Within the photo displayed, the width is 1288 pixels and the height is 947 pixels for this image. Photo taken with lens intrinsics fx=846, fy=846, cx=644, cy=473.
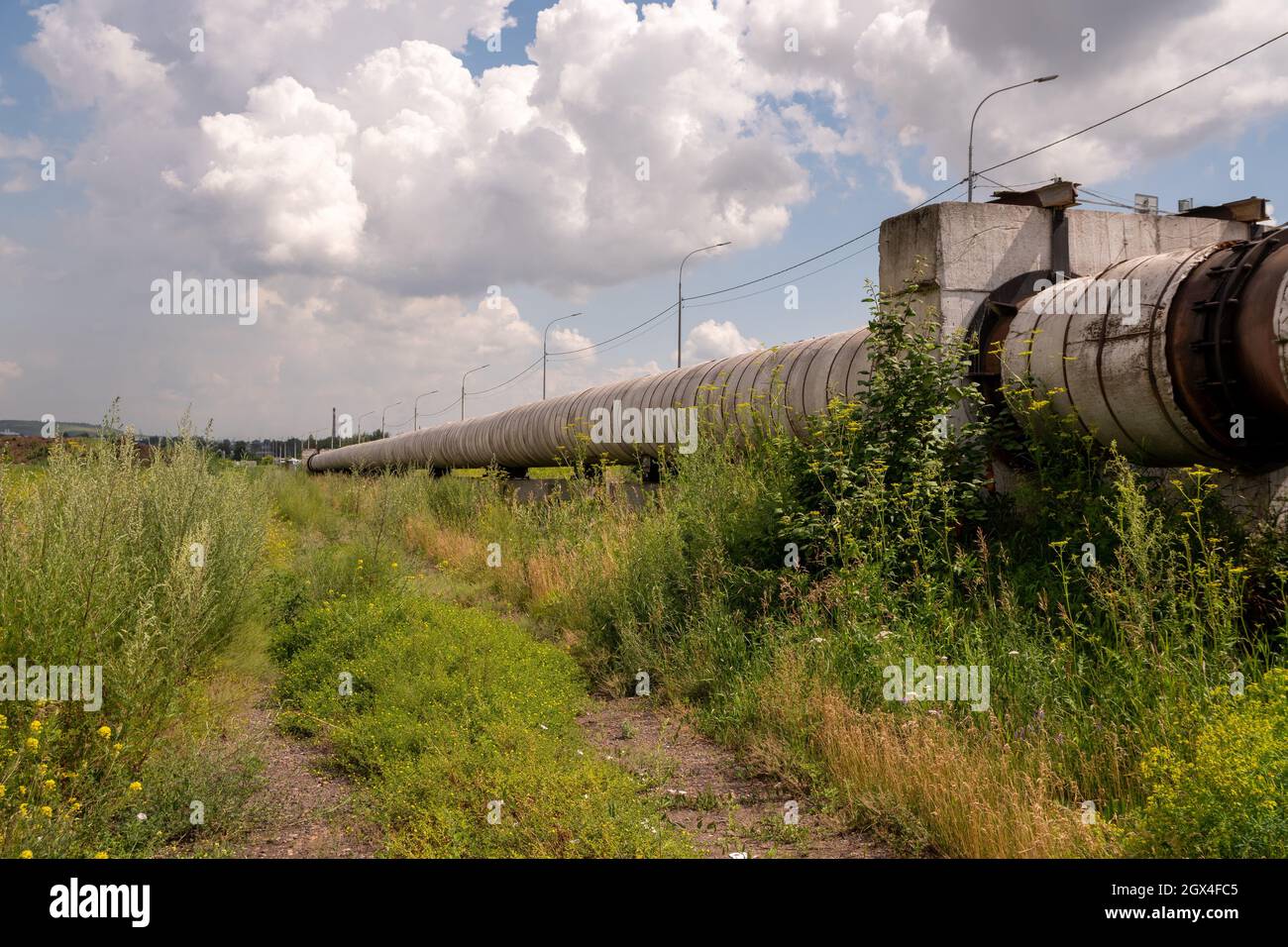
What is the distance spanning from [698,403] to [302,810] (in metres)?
6.62

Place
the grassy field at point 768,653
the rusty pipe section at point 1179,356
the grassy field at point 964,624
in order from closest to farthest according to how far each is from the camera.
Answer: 1. the grassy field at point 964,624
2. the grassy field at point 768,653
3. the rusty pipe section at point 1179,356

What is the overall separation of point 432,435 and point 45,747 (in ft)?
70.1

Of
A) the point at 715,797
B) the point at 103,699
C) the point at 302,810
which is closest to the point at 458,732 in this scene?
the point at 302,810

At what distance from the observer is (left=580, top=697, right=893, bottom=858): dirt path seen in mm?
3576

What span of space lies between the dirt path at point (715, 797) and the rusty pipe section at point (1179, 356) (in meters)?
3.20

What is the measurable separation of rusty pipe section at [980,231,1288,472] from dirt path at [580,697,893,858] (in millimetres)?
3199

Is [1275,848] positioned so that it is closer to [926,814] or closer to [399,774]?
[926,814]

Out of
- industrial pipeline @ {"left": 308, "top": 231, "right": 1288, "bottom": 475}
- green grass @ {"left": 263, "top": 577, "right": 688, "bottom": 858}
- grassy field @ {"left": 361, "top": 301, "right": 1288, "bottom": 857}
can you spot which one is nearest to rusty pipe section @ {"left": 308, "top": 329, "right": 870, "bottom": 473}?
industrial pipeline @ {"left": 308, "top": 231, "right": 1288, "bottom": 475}

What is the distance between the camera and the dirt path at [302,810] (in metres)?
3.66

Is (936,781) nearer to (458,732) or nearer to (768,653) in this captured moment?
(768,653)

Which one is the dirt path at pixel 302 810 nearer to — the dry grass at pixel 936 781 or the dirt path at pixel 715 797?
the dirt path at pixel 715 797

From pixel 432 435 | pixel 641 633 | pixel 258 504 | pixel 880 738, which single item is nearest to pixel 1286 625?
pixel 880 738

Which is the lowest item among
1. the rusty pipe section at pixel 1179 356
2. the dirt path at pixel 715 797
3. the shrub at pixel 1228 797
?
the dirt path at pixel 715 797

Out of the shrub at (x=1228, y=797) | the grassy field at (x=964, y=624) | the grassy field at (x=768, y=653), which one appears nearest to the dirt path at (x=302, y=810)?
the grassy field at (x=768, y=653)
